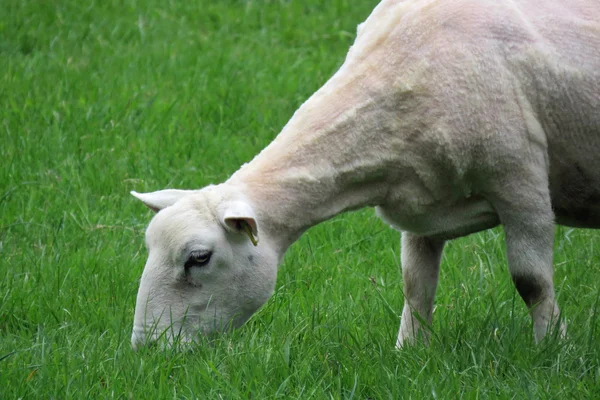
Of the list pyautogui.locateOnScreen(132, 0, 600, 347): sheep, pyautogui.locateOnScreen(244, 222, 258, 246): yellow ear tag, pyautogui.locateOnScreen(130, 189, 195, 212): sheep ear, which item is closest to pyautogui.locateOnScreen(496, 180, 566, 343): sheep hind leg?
pyautogui.locateOnScreen(132, 0, 600, 347): sheep

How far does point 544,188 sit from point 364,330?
1108 millimetres

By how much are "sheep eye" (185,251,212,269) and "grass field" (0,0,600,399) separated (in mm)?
393

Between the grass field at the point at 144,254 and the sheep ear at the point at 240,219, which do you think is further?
the grass field at the point at 144,254

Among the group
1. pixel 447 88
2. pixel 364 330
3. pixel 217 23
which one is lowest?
pixel 217 23

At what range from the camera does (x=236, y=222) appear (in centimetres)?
420

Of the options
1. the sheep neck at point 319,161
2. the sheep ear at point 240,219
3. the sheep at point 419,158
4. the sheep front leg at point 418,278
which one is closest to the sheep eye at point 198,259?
the sheep at point 419,158

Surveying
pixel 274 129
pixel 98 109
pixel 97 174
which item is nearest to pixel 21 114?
pixel 98 109

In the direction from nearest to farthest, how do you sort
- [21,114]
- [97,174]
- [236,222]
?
[236,222]
[97,174]
[21,114]

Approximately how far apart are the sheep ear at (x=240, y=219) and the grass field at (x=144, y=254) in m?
0.57

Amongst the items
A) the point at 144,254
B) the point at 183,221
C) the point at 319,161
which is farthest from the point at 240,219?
the point at 144,254

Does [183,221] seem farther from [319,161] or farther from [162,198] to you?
[319,161]

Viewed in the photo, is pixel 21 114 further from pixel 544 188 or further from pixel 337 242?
pixel 544 188

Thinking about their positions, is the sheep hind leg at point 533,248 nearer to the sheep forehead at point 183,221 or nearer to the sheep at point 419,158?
the sheep at point 419,158

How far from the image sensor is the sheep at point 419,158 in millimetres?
4301
